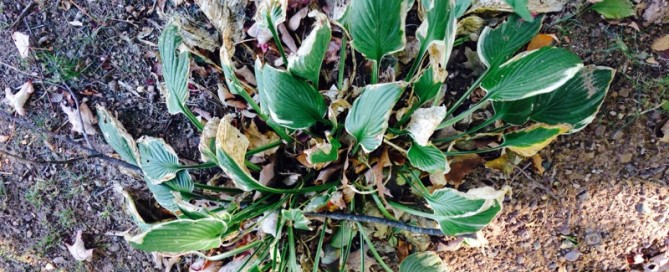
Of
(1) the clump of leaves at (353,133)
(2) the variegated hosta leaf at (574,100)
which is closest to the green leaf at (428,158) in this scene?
(1) the clump of leaves at (353,133)

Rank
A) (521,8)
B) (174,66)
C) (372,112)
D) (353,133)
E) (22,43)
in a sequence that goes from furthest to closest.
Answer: (22,43), (174,66), (353,133), (372,112), (521,8)

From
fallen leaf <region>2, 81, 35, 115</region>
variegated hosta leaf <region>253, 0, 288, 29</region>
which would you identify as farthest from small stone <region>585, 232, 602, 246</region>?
fallen leaf <region>2, 81, 35, 115</region>

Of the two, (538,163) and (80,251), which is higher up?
(538,163)

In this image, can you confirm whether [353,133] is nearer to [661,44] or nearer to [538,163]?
[538,163]

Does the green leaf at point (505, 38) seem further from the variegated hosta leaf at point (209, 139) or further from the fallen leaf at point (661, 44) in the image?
the variegated hosta leaf at point (209, 139)

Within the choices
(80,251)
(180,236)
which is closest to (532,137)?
(180,236)

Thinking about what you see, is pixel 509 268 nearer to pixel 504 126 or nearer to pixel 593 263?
pixel 593 263
